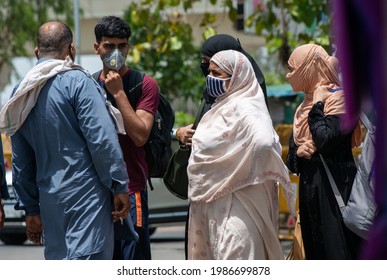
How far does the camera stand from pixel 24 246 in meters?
12.1

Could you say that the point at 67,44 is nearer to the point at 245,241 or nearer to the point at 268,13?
the point at 245,241

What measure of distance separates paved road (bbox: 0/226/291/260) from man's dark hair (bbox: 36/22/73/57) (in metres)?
5.33

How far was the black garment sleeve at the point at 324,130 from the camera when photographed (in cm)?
513

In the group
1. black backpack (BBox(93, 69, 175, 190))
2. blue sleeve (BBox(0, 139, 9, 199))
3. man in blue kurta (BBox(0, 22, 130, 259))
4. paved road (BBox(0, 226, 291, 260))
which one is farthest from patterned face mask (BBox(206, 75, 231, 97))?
paved road (BBox(0, 226, 291, 260))

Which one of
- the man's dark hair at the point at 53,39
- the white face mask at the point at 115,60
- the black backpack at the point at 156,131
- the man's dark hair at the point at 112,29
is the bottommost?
the black backpack at the point at 156,131

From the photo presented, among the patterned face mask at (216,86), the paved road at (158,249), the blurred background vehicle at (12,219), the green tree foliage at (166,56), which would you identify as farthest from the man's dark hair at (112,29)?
the blurred background vehicle at (12,219)

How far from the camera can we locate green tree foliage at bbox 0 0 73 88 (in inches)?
1264

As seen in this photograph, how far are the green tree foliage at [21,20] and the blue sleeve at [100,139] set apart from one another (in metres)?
27.7

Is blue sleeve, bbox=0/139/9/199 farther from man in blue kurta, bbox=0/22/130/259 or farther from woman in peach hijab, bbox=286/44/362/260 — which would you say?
woman in peach hijab, bbox=286/44/362/260

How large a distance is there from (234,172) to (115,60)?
997 millimetres

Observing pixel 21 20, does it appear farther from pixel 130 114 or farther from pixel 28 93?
pixel 28 93

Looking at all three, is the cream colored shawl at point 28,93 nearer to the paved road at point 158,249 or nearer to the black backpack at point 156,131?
the black backpack at point 156,131

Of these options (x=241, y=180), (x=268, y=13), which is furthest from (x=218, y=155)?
(x=268, y=13)

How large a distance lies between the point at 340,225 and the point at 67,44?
1837 mm
